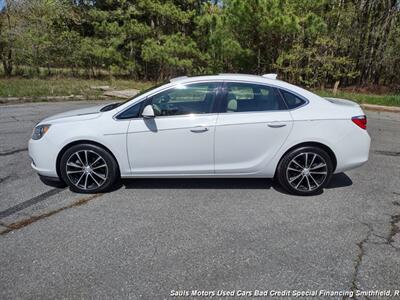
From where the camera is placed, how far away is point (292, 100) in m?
4.09

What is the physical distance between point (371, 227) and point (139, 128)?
2854mm

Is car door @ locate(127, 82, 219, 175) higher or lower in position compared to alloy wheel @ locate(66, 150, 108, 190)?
higher

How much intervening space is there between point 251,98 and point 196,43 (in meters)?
14.9

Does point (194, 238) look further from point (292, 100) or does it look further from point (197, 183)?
point (292, 100)

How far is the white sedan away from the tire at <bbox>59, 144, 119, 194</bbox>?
13mm

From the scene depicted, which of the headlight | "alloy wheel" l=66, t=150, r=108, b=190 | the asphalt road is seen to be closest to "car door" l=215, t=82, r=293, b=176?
the asphalt road

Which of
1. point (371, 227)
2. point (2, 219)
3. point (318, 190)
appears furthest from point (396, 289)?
point (2, 219)

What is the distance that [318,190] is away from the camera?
4.23 metres

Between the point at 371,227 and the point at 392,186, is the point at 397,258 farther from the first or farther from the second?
the point at 392,186

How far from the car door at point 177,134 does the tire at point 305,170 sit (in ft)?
3.13

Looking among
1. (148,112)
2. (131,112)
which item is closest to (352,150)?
(148,112)

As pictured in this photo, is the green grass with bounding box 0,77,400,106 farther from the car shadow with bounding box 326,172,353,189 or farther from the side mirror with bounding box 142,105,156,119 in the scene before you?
the side mirror with bounding box 142,105,156,119

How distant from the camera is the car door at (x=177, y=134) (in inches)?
155

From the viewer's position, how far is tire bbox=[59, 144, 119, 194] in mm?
4047
